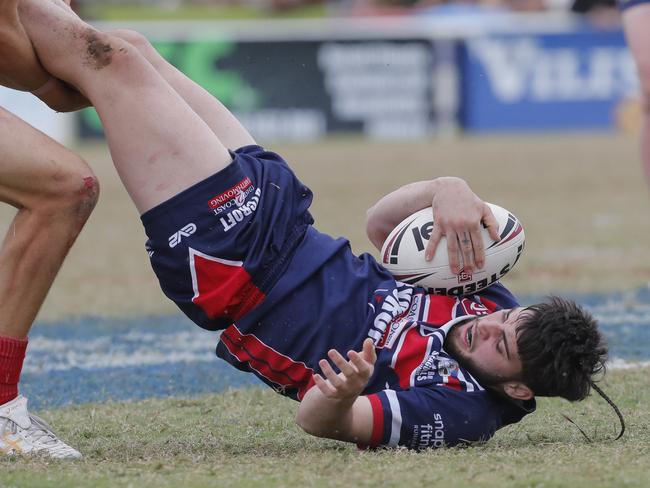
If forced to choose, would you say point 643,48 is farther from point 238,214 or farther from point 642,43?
point 238,214

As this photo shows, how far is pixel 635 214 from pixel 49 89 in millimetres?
8810

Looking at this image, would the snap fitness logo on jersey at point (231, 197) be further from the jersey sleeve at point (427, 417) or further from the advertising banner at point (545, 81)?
the advertising banner at point (545, 81)

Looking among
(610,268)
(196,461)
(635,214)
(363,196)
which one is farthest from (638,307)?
(363,196)

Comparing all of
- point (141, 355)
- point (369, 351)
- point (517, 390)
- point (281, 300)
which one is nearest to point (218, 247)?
point (281, 300)

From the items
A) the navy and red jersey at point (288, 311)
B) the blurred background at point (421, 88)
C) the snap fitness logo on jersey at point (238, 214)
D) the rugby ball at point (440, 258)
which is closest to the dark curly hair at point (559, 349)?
the navy and red jersey at point (288, 311)

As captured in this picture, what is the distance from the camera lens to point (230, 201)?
4098 millimetres

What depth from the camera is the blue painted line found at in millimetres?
5336

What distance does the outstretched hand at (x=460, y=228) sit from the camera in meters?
4.17

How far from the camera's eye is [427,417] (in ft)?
12.8

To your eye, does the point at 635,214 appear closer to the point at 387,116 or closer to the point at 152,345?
the point at 152,345

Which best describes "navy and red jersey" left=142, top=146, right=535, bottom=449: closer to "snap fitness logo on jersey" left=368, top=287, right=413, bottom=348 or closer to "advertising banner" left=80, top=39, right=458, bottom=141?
"snap fitness logo on jersey" left=368, top=287, right=413, bottom=348

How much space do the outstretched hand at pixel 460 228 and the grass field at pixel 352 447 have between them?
0.62 metres

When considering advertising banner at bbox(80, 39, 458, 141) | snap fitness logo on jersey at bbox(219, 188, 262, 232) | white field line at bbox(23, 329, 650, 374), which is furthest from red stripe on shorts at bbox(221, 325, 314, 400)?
advertising banner at bbox(80, 39, 458, 141)

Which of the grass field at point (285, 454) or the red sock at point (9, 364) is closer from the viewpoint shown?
the grass field at point (285, 454)
